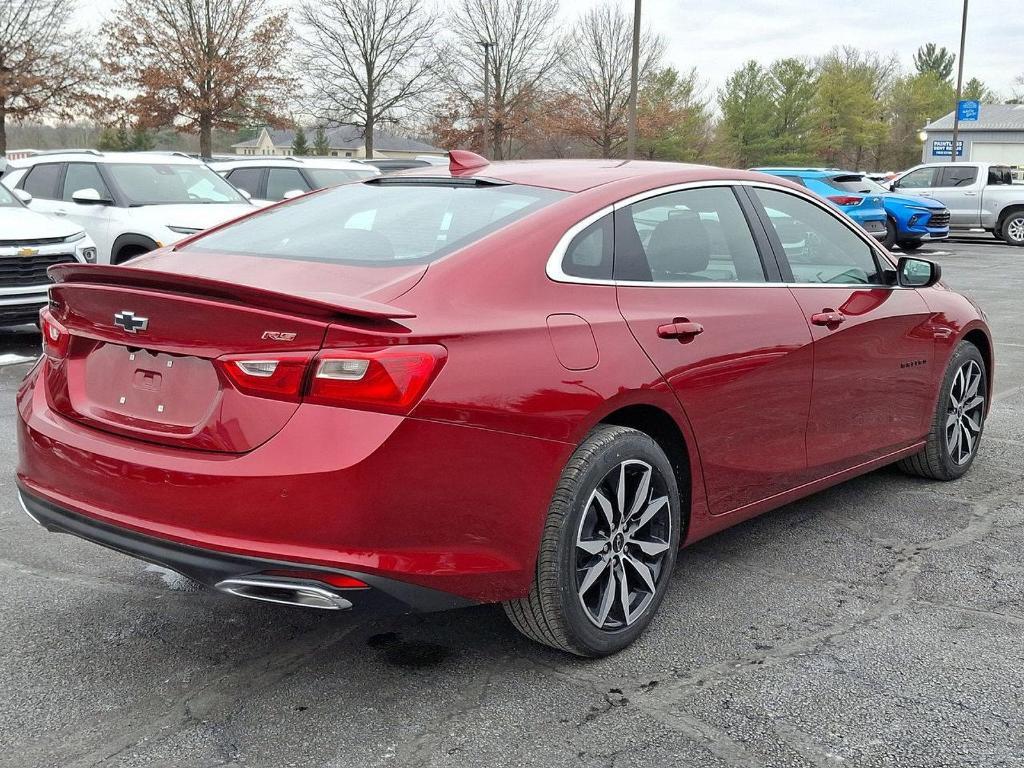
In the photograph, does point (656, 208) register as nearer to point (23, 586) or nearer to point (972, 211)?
point (23, 586)

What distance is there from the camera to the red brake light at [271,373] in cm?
271

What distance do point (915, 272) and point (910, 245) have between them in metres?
19.0

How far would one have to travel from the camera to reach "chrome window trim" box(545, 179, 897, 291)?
327 cm

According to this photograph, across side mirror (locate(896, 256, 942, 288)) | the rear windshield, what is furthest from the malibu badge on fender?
side mirror (locate(896, 256, 942, 288))

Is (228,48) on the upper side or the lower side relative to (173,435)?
upper

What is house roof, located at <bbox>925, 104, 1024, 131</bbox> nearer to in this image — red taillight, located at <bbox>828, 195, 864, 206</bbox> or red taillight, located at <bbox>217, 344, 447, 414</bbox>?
red taillight, located at <bbox>828, 195, 864, 206</bbox>

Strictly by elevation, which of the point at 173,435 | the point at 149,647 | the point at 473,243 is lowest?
the point at 149,647

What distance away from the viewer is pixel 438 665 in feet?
10.8

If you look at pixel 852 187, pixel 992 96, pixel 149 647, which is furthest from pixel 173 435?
pixel 992 96

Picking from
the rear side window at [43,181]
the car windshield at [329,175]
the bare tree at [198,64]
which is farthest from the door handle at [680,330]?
the bare tree at [198,64]

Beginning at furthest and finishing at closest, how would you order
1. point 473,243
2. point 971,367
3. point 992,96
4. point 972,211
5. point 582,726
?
point 992,96
point 972,211
point 971,367
point 473,243
point 582,726

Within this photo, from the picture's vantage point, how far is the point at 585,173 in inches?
149

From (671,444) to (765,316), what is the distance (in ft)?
2.20

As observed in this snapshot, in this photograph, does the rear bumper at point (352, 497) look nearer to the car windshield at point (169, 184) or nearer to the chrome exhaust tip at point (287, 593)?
the chrome exhaust tip at point (287, 593)
